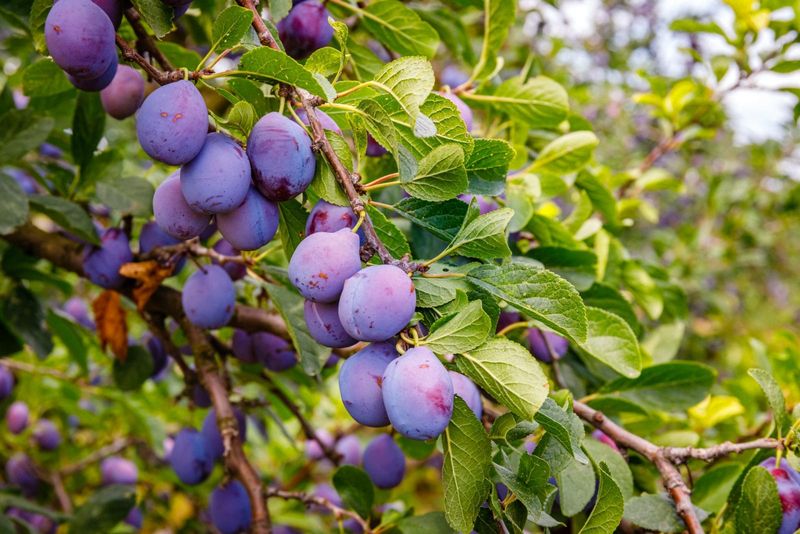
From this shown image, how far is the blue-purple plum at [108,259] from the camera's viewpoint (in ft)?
3.35

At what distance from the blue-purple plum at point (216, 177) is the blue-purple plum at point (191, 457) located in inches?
27.9

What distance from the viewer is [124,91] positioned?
2.92ft

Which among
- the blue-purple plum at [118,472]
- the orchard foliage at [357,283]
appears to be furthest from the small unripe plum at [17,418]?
the blue-purple plum at [118,472]

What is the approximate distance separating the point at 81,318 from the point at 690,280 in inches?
85.7

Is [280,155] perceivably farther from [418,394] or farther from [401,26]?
[401,26]

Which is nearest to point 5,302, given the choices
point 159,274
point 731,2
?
point 159,274

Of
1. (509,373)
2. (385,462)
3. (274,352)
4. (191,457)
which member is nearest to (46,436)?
(191,457)

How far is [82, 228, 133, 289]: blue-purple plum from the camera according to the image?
1.02 meters

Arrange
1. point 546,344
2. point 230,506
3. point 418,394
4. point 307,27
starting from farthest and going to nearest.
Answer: point 230,506 < point 546,344 < point 307,27 < point 418,394

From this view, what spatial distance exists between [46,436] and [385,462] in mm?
1099

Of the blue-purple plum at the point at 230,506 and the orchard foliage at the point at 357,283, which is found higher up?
the orchard foliage at the point at 357,283

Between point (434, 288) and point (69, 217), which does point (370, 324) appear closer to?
point (434, 288)

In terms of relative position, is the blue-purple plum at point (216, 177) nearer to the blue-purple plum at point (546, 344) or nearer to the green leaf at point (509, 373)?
the green leaf at point (509, 373)

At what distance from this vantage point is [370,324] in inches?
21.4
